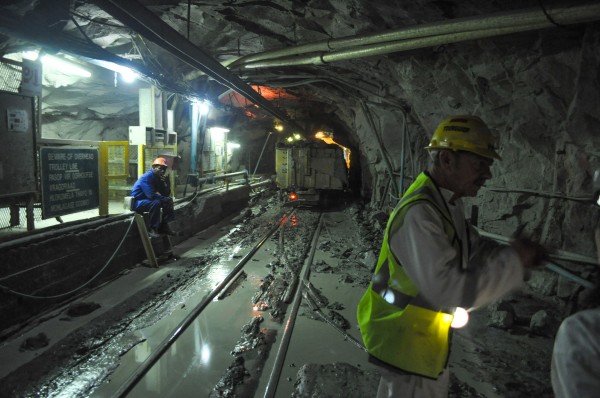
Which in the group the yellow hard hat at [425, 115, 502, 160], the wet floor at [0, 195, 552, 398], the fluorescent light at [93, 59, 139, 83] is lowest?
the wet floor at [0, 195, 552, 398]

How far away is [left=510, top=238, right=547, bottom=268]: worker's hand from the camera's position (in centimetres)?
160

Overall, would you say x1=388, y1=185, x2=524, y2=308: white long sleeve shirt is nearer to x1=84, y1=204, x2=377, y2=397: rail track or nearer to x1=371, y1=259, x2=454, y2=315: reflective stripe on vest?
x1=371, y1=259, x2=454, y2=315: reflective stripe on vest

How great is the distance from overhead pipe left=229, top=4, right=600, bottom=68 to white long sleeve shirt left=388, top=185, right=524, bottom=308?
307cm

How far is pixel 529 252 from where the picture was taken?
161 centimetres

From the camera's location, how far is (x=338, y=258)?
27.5ft

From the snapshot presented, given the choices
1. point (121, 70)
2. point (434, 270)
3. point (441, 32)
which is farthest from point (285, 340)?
point (121, 70)

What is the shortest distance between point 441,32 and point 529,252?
3830mm

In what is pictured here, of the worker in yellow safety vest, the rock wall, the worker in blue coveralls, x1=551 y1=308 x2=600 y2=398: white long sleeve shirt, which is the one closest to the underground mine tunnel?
the rock wall

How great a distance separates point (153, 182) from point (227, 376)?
5.48 meters

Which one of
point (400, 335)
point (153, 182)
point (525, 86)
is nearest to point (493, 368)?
point (400, 335)

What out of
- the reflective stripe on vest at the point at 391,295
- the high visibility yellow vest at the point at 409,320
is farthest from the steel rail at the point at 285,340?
the reflective stripe on vest at the point at 391,295

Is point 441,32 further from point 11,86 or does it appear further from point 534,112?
point 11,86

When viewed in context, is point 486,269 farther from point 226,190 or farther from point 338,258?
point 226,190

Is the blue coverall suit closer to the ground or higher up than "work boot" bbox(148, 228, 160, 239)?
higher up
